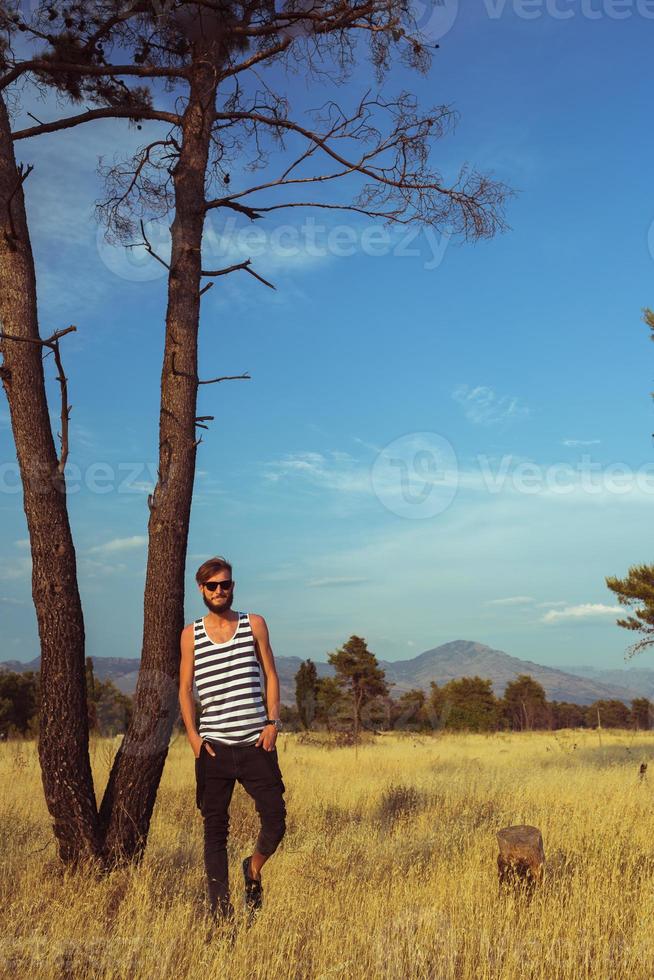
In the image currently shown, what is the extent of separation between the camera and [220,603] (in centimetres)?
516

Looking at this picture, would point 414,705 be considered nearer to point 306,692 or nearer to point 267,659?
point 306,692

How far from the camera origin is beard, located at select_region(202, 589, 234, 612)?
16.9 ft

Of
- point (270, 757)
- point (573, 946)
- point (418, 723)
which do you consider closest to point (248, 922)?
point (270, 757)

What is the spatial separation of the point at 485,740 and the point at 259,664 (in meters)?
25.0

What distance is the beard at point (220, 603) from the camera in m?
5.16

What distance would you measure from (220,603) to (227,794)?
1.11 meters

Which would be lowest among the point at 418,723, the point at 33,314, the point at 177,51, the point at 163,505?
the point at 418,723

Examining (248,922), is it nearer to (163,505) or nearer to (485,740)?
(163,505)

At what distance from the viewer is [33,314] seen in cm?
711

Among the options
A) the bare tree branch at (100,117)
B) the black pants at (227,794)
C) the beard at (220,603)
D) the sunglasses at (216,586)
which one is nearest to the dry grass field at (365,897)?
the black pants at (227,794)

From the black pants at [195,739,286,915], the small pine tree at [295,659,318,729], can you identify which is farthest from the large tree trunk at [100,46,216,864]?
the small pine tree at [295,659,318,729]

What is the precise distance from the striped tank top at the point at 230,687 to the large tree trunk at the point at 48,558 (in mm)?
1835

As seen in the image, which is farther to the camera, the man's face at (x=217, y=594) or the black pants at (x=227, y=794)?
the man's face at (x=217, y=594)

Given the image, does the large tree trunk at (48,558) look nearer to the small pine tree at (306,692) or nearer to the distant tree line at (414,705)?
the distant tree line at (414,705)
